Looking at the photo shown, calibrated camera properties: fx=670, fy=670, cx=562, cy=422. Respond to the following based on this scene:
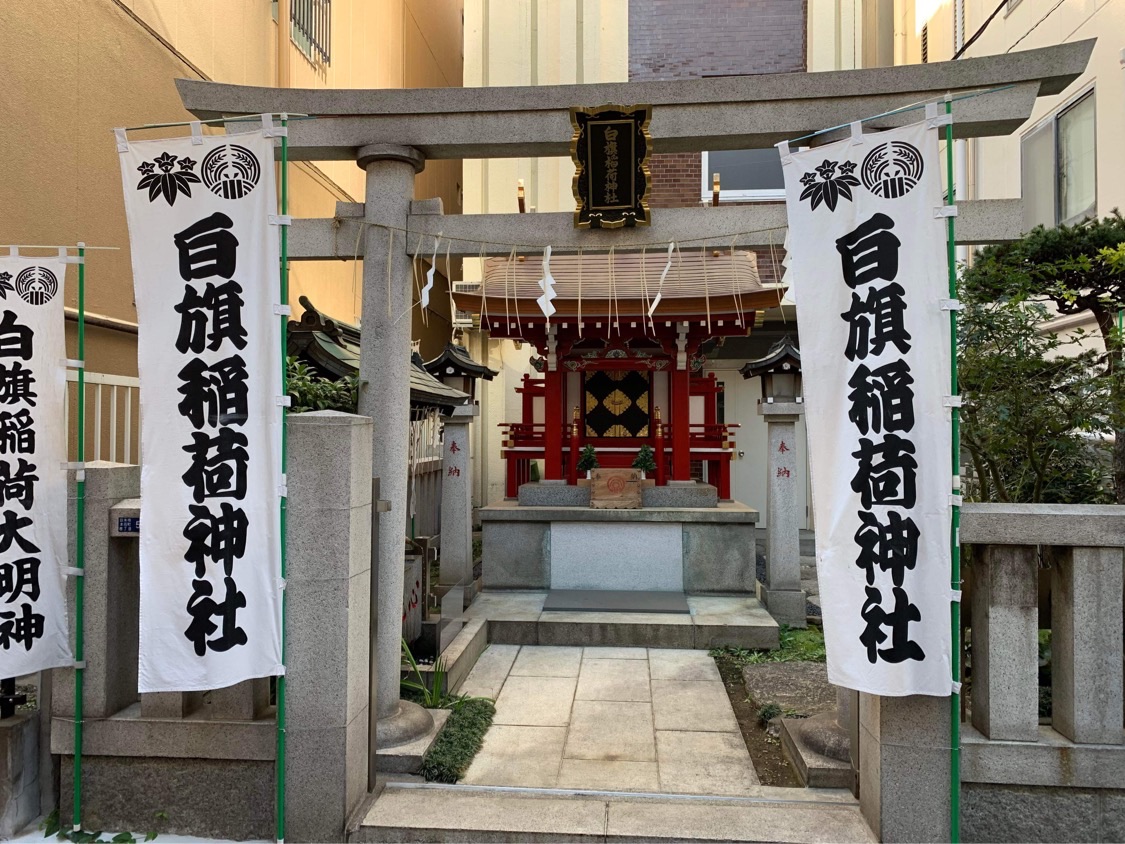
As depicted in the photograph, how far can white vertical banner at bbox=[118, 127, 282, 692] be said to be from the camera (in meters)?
3.83

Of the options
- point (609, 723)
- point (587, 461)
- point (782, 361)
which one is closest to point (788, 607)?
point (782, 361)

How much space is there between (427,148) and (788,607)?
296 inches

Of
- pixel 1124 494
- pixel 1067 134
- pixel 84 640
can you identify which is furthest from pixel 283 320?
pixel 1067 134

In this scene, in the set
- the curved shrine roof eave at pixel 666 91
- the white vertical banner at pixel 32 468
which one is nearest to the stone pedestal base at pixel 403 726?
the white vertical banner at pixel 32 468

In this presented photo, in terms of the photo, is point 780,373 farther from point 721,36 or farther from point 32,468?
point 721,36

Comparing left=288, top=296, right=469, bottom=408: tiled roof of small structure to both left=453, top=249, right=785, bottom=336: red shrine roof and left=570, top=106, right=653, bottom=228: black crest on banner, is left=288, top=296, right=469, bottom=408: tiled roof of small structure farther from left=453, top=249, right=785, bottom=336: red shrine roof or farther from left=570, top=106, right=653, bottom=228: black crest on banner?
left=570, top=106, right=653, bottom=228: black crest on banner

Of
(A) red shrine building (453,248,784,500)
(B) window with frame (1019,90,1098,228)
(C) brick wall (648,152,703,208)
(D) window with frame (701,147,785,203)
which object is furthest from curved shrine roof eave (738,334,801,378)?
(C) brick wall (648,152,703,208)

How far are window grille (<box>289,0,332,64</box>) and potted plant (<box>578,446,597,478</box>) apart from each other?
8.51m

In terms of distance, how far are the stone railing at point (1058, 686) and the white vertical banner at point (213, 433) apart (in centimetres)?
401

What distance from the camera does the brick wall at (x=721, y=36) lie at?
644 inches

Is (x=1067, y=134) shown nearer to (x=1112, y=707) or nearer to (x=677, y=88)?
(x=677, y=88)

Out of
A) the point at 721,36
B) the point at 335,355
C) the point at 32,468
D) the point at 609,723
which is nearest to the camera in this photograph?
the point at 32,468

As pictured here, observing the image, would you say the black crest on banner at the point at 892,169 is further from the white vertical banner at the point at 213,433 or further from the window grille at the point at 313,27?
the window grille at the point at 313,27

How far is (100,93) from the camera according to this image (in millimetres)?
7496
